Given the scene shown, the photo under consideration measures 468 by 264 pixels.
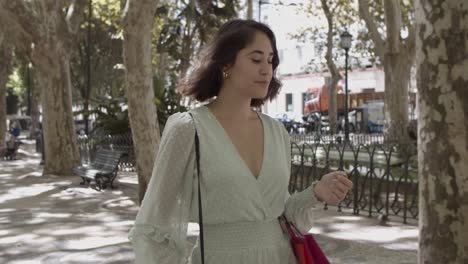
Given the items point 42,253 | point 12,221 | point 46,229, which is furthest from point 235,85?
point 12,221

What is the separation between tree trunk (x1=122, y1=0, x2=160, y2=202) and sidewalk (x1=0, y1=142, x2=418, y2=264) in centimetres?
96

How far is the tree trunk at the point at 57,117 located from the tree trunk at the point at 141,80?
588 cm

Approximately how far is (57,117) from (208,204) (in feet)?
46.3

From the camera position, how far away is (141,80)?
33.4 feet

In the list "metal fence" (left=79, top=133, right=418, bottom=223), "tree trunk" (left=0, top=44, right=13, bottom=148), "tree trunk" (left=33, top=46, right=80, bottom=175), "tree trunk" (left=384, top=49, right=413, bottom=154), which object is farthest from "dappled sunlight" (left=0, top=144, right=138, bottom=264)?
"tree trunk" (left=0, top=44, right=13, bottom=148)

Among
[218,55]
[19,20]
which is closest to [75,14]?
[19,20]

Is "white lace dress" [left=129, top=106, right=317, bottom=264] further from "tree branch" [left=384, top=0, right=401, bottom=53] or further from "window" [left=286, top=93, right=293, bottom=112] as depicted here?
"window" [left=286, top=93, right=293, bottom=112]

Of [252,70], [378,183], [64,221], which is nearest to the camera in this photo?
[252,70]

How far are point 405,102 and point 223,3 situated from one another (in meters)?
7.40

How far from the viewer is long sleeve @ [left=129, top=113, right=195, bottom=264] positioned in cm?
225

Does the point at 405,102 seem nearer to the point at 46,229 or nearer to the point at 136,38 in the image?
the point at 136,38

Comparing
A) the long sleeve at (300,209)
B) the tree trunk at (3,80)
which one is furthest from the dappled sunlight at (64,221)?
the tree trunk at (3,80)

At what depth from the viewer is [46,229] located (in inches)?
326

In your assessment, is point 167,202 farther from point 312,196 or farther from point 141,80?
point 141,80
